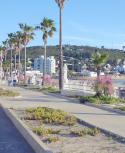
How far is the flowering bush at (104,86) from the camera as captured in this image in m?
33.5

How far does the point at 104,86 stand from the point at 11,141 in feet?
62.7

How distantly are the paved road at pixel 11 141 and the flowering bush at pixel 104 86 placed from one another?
1451cm

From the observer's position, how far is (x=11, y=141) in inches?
588

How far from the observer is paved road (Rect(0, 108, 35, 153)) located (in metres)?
13.2

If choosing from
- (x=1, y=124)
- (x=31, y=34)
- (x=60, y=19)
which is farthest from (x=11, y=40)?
(x=1, y=124)

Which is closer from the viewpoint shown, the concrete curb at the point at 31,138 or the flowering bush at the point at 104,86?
the concrete curb at the point at 31,138

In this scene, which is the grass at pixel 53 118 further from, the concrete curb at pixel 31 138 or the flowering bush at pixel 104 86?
the flowering bush at pixel 104 86

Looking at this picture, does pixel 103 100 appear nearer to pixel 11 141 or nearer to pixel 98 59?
pixel 98 59

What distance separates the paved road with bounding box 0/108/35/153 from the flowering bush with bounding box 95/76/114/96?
1451 centimetres

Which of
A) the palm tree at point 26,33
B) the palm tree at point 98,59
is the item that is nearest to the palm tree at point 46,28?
the palm tree at point 26,33

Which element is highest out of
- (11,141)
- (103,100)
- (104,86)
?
(104,86)

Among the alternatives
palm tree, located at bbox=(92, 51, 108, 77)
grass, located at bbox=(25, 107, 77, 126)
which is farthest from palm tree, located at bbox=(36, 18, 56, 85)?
grass, located at bbox=(25, 107, 77, 126)

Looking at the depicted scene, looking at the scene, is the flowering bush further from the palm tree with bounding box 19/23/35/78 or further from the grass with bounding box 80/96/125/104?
the palm tree with bounding box 19/23/35/78

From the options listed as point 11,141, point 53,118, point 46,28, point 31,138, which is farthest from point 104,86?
point 46,28
